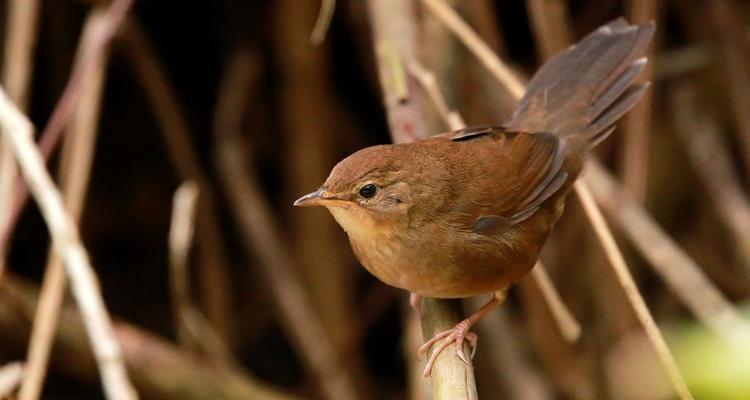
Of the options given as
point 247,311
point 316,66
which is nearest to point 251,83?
point 316,66

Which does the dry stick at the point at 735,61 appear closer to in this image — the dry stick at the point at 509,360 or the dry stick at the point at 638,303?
the dry stick at the point at 509,360

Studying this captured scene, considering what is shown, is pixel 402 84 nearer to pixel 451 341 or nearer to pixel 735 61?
pixel 451 341

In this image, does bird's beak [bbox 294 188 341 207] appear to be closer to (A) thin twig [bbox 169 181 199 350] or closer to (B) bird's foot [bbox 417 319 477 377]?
(B) bird's foot [bbox 417 319 477 377]

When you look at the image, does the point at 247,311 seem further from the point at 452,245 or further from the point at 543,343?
the point at 452,245

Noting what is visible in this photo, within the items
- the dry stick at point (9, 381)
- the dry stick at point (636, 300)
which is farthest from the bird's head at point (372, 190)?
the dry stick at point (9, 381)

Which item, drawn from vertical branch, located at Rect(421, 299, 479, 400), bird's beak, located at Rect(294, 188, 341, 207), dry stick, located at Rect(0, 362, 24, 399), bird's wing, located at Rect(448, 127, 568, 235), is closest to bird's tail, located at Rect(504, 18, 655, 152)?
bird's wing, located at Rect(448, 127, 568, 235)

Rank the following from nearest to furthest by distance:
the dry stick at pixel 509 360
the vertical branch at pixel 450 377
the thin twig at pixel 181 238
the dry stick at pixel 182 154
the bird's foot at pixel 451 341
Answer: the vertical branch at pixel 450 377 → the bird's foot at pixel 451 341 → the thin twig at pixel 181 238 → the dry stick at pixel 509 360 → the dry stick at pixel 182 154

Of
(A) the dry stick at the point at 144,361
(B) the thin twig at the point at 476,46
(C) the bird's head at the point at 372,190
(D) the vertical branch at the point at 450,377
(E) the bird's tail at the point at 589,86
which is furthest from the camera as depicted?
(A) the dry stick at the point at 144,361
